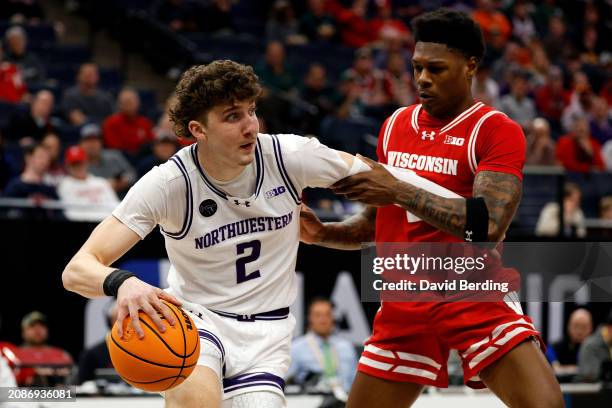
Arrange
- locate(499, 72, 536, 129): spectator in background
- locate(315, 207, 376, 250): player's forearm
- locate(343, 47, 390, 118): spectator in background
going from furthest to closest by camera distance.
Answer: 1. locate(499, 72, 536, 129): spectator in background
2. locate(343, 47, 390, 118): spectator in background
3. locate(315, 207, 376, 250): player's forearm

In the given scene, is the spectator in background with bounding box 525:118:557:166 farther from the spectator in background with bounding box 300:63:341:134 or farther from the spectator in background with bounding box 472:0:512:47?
the spectator in background with bounding box 472:0:512:47

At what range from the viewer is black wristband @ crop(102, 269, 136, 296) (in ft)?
13.8

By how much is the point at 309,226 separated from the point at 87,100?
310 inches

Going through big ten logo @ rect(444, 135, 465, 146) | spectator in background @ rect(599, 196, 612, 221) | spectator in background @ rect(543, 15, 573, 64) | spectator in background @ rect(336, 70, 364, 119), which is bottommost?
big ten logo @ rect(444, 135, 465, 146)

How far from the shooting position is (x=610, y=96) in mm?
17719

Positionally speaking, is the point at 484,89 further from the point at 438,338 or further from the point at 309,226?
the point at 438,338

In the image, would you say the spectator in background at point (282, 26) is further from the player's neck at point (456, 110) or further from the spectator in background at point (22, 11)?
the player's neck at point (456, 110)

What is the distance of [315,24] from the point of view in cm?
1620

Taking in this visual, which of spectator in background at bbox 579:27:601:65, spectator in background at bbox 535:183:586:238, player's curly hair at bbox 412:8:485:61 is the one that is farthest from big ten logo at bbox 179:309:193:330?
spectator in background at bbox 579:27:601:65

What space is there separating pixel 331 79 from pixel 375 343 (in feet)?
35.0

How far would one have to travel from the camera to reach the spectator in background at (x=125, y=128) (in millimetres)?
12195

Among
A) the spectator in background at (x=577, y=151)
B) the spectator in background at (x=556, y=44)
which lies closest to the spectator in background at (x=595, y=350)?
the spectator in background at (x=577, y=151)

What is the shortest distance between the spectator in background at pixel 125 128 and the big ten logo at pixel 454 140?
7.47 m

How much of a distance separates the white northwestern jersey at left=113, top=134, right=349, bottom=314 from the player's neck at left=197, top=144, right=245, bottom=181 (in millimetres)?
30
